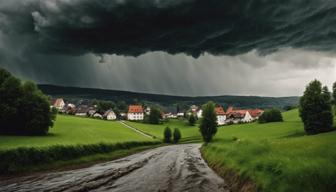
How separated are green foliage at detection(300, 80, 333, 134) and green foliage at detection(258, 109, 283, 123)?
59.9 metres

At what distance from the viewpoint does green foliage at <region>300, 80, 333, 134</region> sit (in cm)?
8400

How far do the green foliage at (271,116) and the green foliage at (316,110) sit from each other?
59877 millimetres

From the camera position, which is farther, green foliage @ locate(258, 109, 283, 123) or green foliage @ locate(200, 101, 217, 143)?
green foliage @ locate(258, 109, 283, 123)

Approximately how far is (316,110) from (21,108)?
7709cm

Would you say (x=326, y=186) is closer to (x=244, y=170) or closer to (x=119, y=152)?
(x=244, y=170)

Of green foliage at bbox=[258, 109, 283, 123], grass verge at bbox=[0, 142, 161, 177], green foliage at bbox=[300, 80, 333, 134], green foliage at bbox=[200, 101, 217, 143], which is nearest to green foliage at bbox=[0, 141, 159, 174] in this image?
grass verge at bbox=[0, 142, 161, 177]

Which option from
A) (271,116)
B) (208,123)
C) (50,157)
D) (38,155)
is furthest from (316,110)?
(38,155)

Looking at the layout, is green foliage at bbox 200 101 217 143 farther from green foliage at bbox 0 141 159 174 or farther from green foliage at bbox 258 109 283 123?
green foliage at bbox 258 109 283 123

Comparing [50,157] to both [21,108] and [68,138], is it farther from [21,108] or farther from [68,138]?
[21,108]

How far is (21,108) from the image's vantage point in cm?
7012

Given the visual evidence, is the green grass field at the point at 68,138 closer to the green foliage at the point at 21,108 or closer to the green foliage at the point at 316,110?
the green foliage at the point at 21,108

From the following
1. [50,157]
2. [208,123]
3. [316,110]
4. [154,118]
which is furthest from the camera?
[154,118]

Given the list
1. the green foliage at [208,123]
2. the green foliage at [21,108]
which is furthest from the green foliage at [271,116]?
the green foliage at [21,108]

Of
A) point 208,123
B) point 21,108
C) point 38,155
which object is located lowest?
point 38,155
